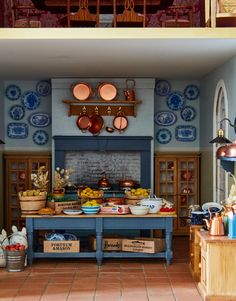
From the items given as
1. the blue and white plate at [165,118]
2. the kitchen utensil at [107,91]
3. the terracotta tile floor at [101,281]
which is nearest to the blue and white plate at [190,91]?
the blue and white plate at [165,118]

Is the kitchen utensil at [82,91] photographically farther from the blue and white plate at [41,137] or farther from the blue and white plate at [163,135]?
the blue and white plate at [163,135]

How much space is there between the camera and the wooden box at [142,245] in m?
8.87

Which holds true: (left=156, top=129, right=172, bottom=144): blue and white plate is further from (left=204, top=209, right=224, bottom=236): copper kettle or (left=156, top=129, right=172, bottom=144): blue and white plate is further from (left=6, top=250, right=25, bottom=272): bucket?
(left=204, top=209, right=224, bottom=236): copper kettle

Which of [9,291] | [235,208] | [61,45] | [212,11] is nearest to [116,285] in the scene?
[9,291]

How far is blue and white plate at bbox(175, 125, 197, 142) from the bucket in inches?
170

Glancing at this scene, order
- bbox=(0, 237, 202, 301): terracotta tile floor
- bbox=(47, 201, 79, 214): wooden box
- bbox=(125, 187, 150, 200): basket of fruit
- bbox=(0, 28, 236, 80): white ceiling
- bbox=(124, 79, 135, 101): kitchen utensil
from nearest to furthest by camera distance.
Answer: bbox=(0, 237, 202, 301): terracotta tile floor → bbox=(0, 28, 236, 80): white ceiling → bbox=(47, 201, 79, 214): wooden box → bbox=(125, 187, 150, 200): basket of fruit → bbox=(124, 79, 135, 101): kitchen utensil

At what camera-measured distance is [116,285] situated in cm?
771

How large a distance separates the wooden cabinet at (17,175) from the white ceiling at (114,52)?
5.11 ft

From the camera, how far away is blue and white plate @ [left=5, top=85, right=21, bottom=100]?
38.2 feet

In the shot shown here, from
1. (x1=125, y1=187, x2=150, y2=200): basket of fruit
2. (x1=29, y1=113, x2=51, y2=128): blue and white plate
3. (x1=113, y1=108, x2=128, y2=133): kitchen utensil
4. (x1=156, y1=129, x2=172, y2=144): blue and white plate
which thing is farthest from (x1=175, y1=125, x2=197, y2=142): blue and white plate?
(x1=125, y1=187, x2=150, y2=200): basket of fruit

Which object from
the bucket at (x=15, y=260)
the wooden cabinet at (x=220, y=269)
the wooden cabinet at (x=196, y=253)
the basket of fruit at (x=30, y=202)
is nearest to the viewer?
the wooden cabinet at (x=220, y=269)

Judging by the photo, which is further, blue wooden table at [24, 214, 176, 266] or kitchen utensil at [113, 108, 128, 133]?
kitchen utensil at [113, 108, 128, 133]

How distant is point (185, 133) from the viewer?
11.7 m

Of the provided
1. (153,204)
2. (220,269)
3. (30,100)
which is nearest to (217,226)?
(220,269)
